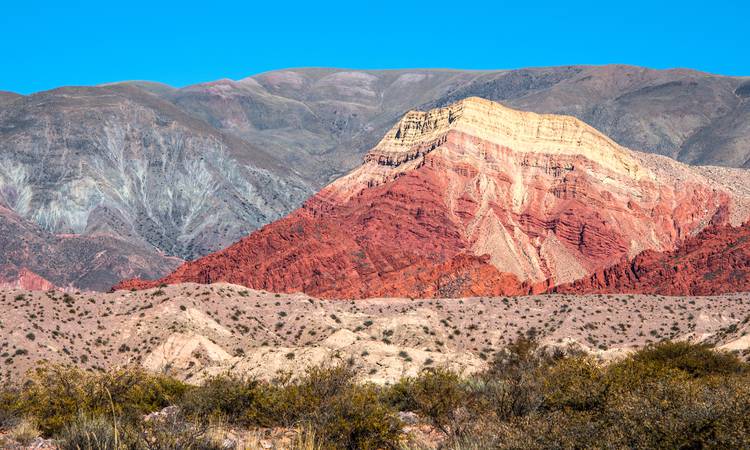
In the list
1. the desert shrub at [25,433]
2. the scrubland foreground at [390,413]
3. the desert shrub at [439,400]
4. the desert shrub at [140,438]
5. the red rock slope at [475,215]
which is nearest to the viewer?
the desert shrub at [140,438]

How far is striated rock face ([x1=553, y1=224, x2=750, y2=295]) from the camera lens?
306ft

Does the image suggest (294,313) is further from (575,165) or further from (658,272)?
(575,165)

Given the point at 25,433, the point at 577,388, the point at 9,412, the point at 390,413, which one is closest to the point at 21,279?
the point at 9,412

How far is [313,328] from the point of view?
70188mm

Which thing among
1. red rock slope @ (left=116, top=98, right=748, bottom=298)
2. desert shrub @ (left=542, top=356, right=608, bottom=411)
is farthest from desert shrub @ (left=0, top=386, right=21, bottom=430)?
red rock slope @ (left=116, top=98, right=748, bottom=298)

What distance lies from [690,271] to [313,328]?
1874 inches

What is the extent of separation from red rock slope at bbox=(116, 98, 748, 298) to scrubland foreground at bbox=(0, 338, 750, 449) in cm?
7056

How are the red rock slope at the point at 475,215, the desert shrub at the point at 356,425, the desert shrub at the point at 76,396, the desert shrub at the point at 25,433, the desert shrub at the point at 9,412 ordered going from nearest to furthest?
the desert shrub at the point at 356,425 < the desert shrub at the point at 25,433 < the desert shrub at the point at 76,396 < the desert shrub at the point at 9,412 < the red rock slope at the point at 475,215

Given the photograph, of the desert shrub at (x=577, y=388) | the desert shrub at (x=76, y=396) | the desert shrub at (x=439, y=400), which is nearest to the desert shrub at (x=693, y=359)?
the desert shrub at (x=577, y=388)

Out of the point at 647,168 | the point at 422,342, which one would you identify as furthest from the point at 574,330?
the point at 647,168

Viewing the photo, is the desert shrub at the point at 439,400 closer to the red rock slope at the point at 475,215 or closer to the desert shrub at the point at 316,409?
the desert shrub at the point at 316,409

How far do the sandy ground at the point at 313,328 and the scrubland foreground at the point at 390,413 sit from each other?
20390 millimetres

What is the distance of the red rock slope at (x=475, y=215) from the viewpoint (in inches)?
4360

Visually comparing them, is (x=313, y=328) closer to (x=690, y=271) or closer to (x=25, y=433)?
(x=25, y=433)
